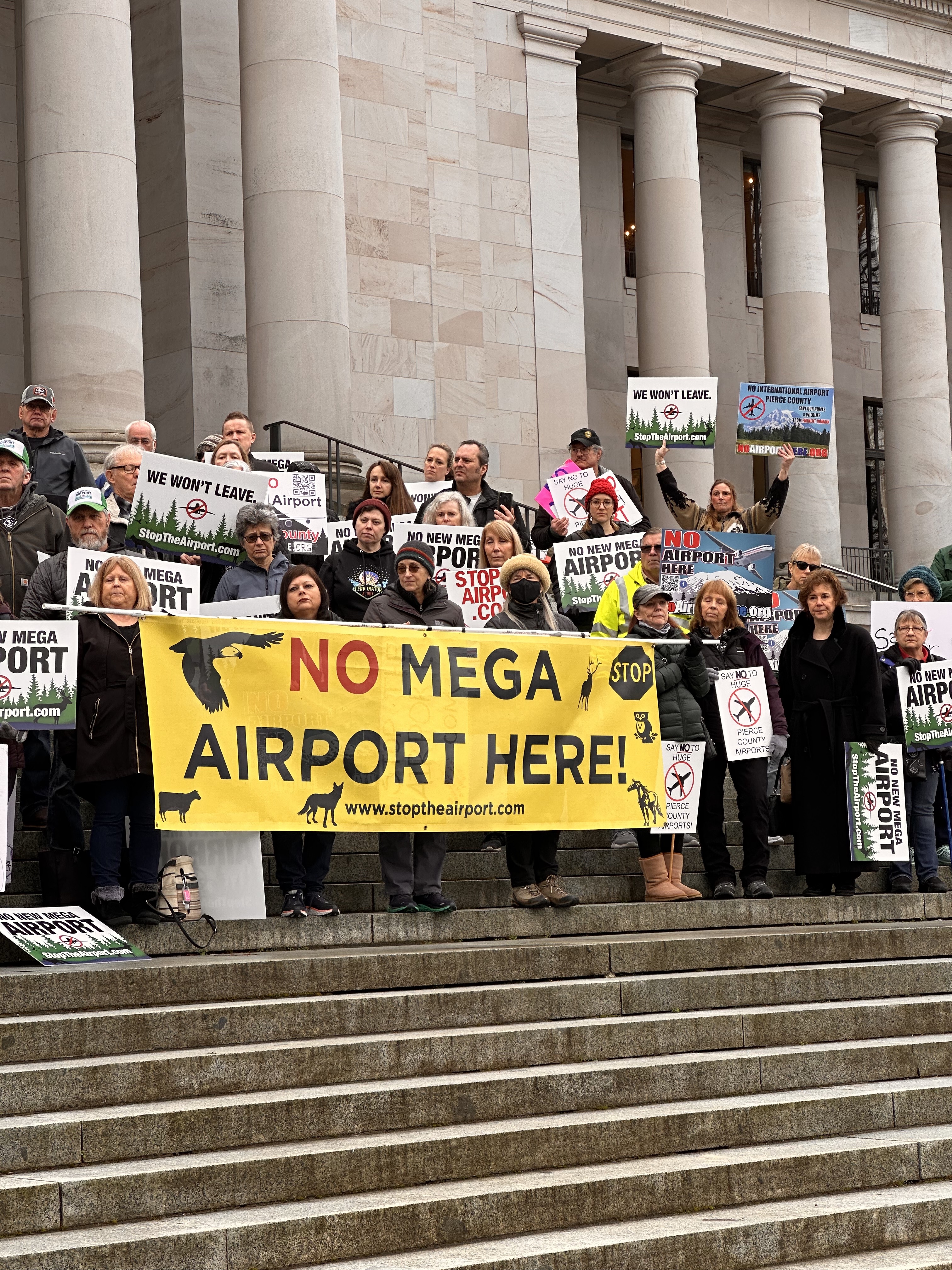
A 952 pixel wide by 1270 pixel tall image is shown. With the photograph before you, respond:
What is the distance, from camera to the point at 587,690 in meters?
11.3

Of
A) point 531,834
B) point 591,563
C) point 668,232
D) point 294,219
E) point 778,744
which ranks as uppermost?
point 668,232

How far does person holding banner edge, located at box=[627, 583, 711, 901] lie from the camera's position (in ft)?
38.5

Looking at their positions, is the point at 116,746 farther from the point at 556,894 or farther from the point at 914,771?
the point at 914,771

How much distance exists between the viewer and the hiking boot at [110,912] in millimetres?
9359

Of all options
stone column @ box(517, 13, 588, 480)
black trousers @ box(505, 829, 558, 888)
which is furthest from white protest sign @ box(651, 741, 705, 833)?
stone column @ box(517, 13, 588, 480)

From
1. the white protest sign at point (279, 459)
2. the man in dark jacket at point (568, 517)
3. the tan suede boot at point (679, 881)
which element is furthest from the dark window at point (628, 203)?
the tan suede boot at point (679, 881)

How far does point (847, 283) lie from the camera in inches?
1415

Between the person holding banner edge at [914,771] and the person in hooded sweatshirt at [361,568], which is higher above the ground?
the person in hooded sweatshirt at [361,568]

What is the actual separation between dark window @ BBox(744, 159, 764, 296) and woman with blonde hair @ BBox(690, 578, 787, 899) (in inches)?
930

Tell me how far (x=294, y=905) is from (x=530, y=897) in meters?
1.56

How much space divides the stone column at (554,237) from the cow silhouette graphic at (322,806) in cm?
1717

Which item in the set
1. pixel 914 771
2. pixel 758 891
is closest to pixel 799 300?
pixel 914 771

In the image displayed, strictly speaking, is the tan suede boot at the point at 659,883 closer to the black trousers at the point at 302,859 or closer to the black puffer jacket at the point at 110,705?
the black trousers at the point at 302,859

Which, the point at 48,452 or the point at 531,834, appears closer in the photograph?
the point at 531,834
